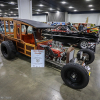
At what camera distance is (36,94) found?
238 cm

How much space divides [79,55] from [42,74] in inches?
63.6

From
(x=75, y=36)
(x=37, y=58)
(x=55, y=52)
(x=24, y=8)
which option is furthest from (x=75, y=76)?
(x=24, y=8)

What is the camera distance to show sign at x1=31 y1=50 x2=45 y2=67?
3.65 metres

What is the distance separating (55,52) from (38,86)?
1.48 meters

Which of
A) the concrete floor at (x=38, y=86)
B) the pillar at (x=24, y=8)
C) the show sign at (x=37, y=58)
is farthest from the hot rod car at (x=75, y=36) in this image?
the show sign at (x=37, y=58)

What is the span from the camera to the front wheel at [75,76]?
7.77 feet

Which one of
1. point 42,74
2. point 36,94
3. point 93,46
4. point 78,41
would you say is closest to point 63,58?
point 42,74

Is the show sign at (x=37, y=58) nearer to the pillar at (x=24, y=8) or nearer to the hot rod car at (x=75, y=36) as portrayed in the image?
the hot rod car at (x=75, y=36)

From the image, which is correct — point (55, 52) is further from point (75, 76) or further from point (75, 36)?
point (75, 36)

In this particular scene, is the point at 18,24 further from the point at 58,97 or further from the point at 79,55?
the point at 58,97

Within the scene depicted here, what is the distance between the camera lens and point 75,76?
2.62 metres

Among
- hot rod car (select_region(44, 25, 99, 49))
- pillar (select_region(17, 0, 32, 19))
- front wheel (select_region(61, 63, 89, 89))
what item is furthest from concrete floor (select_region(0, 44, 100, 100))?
pillar (select_region(17, 0, 32, 19))

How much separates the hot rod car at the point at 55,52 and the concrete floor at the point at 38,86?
10.4 inches

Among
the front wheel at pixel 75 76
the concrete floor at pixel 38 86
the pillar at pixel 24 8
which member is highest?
the pillar at pixel 24 8
